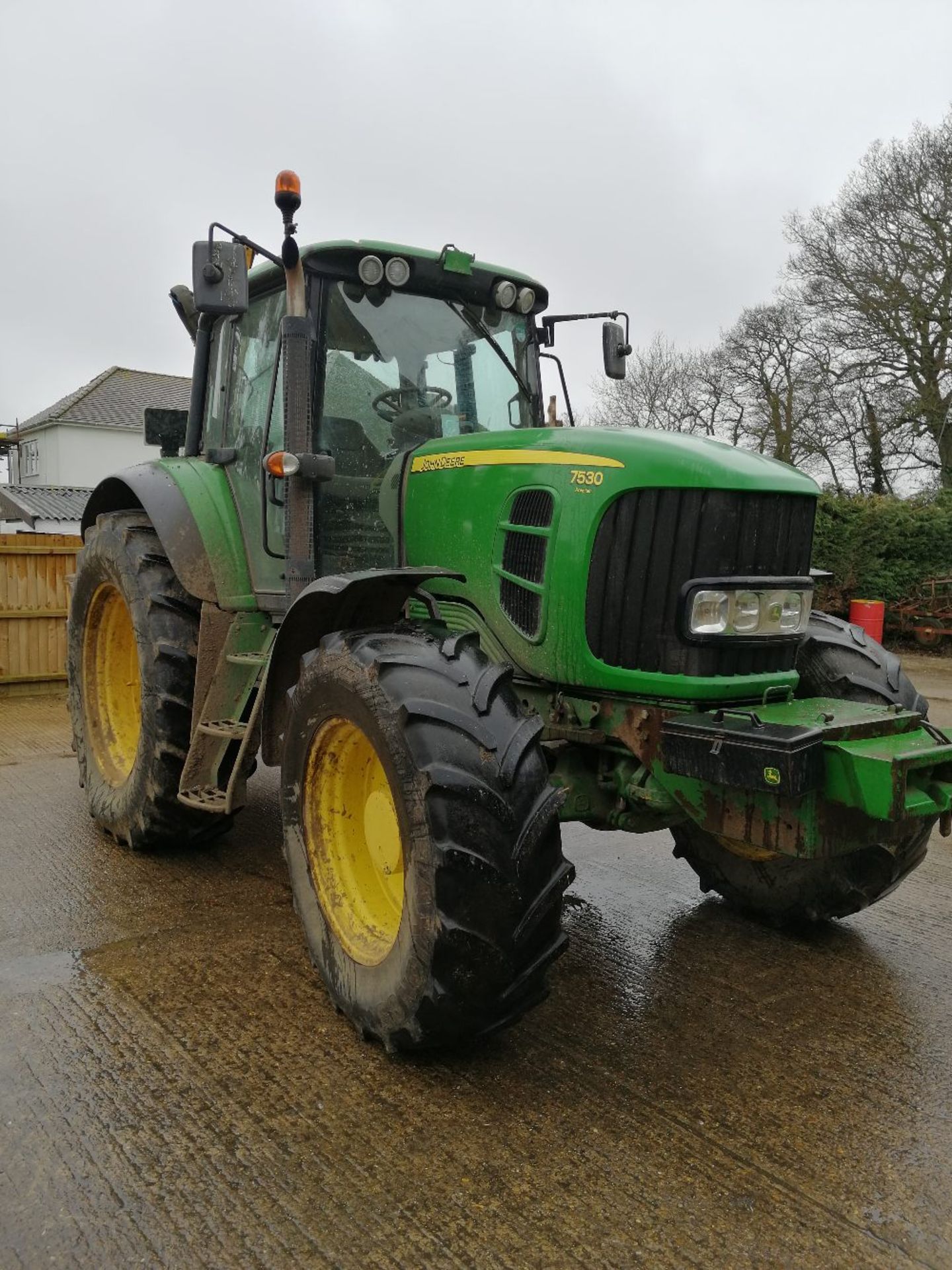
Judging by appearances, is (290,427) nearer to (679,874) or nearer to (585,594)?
(585,594)

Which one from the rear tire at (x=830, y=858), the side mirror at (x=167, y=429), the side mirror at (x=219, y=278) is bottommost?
the rear tire at (x=830, y=858)

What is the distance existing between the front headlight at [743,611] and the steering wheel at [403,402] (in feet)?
4.95

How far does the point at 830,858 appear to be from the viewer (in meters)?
3.33

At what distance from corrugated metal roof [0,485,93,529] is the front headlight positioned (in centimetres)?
3339

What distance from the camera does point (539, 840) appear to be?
8.38 ft

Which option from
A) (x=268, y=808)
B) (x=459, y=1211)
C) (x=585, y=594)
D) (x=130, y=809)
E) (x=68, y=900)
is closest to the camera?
(x=459, y=1211)

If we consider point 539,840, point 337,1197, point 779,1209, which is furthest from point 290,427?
point 779,1209

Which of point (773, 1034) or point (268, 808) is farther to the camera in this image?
point (268, 808)

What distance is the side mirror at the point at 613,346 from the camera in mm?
4414

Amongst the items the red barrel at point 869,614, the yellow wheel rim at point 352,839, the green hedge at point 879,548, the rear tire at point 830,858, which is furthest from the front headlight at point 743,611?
the green hedge at point 879,548

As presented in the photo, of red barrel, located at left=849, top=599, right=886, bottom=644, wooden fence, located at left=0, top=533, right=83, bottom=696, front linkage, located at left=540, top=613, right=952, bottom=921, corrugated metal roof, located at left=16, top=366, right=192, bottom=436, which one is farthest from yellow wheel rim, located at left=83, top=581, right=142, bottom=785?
corrugated metal roof, located at left=16, top=366, right=192, bottom=436

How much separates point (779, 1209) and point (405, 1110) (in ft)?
3.03

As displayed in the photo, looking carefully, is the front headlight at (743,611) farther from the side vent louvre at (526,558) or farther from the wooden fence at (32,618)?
the wooden fence at (32,618)

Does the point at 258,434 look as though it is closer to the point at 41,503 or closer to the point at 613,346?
the point at 613,346
